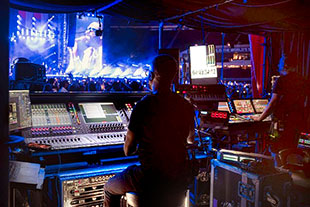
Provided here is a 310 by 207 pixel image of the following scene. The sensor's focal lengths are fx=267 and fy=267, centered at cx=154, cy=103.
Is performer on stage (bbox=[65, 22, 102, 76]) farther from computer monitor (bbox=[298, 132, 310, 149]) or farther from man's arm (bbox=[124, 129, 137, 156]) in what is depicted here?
man's arm (bbox=[124, 129, 137, 156])

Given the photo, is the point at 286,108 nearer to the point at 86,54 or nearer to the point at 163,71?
the point at 163,71

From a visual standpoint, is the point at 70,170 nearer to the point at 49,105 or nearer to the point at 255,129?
the point at 49,105

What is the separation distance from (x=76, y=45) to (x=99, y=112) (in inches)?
678

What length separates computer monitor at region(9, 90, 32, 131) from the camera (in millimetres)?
2135

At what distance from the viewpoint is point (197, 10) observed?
426 centimetres

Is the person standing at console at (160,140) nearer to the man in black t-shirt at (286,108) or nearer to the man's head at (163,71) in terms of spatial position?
the man's head at (163,71)

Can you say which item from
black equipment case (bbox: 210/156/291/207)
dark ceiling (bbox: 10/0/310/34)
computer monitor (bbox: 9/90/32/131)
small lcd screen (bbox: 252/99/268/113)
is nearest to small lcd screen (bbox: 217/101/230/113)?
small lcd screen (bbox: 252/99/268/113)

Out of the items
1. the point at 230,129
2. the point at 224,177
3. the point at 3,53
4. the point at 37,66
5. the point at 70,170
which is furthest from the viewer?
the point at 37,66

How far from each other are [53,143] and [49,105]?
517mm

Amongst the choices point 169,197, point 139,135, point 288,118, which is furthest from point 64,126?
point 288,118

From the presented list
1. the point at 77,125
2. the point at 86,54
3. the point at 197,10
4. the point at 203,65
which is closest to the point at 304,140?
the point at 203,65

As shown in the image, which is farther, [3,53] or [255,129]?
[255,129]

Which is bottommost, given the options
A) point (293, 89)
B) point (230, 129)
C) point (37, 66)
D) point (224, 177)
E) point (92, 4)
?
point (224, 177)

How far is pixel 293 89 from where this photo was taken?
4.06 meters
